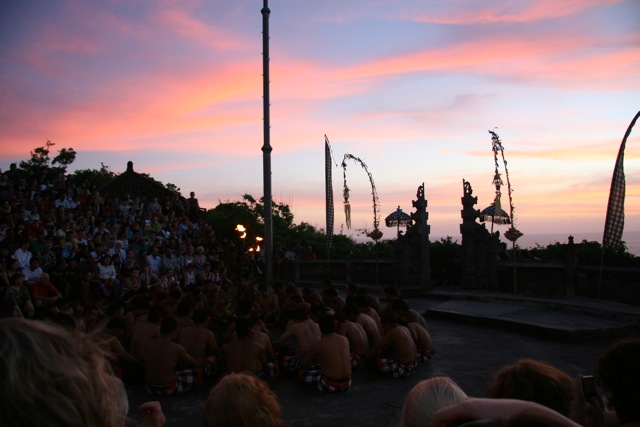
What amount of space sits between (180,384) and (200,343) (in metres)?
0.83

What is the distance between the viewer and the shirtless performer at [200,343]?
8875 mm

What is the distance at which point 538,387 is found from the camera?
8.64 feet

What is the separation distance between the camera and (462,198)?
67.2ft

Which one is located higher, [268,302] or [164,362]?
[268,302]

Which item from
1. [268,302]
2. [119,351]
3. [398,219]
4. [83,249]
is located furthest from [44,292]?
[398,219]

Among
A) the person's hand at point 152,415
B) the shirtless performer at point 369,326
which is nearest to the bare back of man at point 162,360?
the shirtless performer at point 369,326

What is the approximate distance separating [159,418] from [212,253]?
20.1 metres

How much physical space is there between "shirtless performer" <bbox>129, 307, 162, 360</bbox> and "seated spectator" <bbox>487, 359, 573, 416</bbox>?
25.3 feet

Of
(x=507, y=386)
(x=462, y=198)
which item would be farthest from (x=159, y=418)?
(x=462, y=198)

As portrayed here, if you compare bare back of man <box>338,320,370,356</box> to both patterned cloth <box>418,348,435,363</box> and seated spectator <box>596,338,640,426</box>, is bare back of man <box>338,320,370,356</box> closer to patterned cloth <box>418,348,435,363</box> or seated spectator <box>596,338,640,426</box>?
patterned cloth <box>418,348,435,363</box>

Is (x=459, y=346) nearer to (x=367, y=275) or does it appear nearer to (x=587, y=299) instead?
(x=587, y=299)

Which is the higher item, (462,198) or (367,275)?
(462,198)

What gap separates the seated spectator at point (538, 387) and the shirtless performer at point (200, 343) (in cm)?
695

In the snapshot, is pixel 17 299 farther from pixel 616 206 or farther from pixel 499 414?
pixel 616 206
